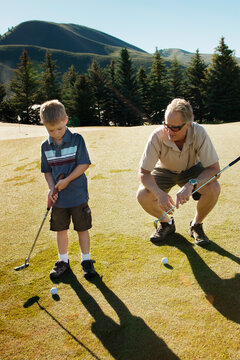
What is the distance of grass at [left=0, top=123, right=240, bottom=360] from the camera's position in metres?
2.06

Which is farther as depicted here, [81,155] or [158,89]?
[158,89]

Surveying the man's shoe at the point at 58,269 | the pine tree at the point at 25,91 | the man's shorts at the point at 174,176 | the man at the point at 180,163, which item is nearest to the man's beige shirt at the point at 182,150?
the man at the point at 180,163

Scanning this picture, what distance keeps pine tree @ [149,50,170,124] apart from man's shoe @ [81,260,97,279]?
129 feet

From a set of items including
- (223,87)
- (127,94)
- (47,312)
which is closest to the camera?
(47,312)

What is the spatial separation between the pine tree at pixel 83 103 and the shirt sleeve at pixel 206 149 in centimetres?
3490

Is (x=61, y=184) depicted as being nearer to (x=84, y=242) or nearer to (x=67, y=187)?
(x=67, y=187)

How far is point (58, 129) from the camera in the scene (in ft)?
9.15

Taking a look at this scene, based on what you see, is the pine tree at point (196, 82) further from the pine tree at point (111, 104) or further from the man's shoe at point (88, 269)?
the man's shoe at point (88, 269)

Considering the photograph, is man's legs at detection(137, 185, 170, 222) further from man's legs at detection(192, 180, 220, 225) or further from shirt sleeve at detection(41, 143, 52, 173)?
shirt sleeve at detection(41, 143, 52, 173)

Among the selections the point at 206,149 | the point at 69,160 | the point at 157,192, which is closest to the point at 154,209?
the point at 157,192

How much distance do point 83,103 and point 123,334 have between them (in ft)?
122

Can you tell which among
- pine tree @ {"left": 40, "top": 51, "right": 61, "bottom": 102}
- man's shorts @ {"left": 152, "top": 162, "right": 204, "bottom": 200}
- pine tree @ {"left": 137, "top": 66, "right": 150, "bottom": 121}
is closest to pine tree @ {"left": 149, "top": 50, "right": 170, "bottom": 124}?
pine tree @ {"left": 137, "top": 66, "right": 150, "bottom": 121}

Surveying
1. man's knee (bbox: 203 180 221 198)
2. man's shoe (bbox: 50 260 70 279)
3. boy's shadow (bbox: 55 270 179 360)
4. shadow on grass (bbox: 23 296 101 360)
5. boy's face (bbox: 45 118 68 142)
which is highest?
boy's face (bbox: 45 118 68 142)

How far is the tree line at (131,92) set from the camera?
116ft
